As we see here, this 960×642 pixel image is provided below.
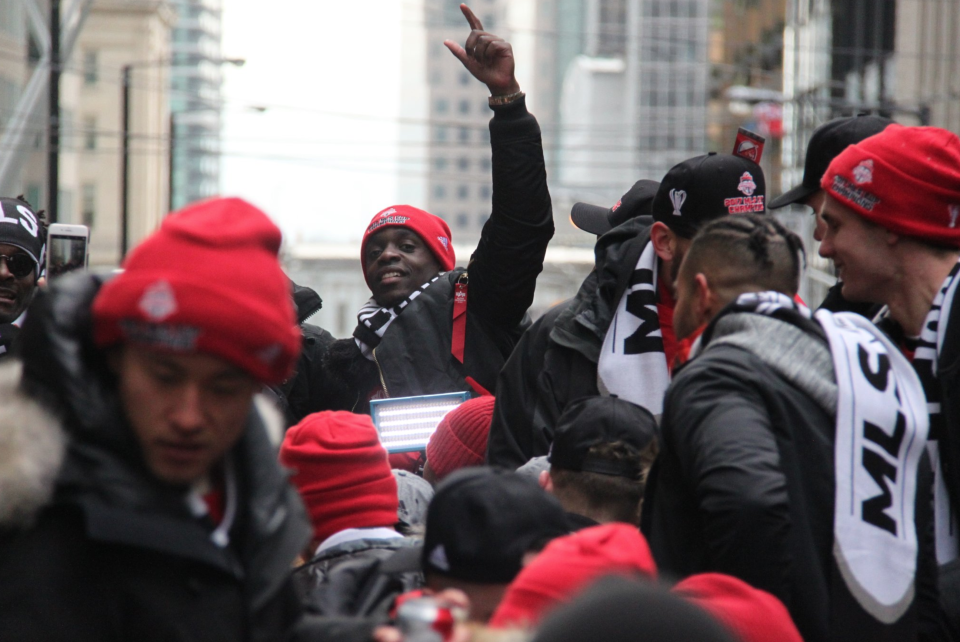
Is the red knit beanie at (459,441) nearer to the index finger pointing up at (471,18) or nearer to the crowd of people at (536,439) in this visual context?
the crowd of people at (536,439)

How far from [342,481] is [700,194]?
1.49 meters

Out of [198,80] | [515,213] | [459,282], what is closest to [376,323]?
[459,282]

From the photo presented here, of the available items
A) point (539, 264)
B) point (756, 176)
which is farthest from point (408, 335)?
point (756, 176)

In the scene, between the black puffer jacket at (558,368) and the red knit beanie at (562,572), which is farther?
the black puffer jacket at (558,368)

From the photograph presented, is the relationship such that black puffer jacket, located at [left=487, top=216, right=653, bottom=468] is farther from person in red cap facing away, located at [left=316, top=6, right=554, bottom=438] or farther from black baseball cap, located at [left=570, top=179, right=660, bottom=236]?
black baseball cap, located at [left=570, top=179, right=660, bottom=236]

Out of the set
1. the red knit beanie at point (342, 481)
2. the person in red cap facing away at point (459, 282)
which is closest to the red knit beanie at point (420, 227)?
the person in red cap facing away at point (459, 282)

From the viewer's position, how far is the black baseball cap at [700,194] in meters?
4.23

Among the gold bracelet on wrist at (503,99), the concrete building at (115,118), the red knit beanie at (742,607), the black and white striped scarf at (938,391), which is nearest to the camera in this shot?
the red knit beanie at (742,607)

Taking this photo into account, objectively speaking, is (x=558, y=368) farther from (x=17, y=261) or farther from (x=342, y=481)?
(x=17, y=261)

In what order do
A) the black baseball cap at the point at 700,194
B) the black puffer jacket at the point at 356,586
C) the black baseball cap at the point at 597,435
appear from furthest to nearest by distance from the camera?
the black baseball cap at the point at 700,194 → the black baseball cap at the point at 597,435 → the black puffer jacket at the point at 356,586

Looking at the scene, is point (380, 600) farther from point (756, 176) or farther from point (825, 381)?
point (756, 176)

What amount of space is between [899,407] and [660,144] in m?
115

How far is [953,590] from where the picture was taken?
11.2 ft

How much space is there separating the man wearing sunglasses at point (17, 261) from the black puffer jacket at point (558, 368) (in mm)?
2263
